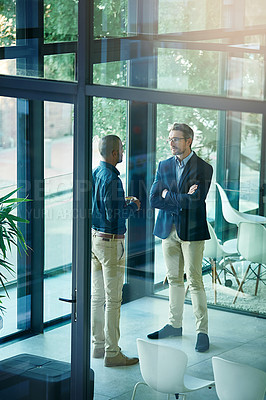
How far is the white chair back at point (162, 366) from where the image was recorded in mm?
3346

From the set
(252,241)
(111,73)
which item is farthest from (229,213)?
(111,73)

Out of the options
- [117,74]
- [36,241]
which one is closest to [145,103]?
[117,74]

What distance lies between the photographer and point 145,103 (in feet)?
11.1

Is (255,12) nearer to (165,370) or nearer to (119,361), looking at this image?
(165,370)

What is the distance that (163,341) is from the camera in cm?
341

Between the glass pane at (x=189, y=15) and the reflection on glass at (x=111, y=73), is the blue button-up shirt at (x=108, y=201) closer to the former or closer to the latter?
the reflection on glass at (x=111, y=73)

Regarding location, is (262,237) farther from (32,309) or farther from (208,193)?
(32,309)

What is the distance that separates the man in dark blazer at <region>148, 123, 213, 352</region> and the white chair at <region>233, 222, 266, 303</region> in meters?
0.20

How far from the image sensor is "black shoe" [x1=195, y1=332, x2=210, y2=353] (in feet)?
10.7

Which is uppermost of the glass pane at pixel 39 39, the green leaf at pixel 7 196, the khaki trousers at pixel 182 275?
the glass pane at pixel 39 39

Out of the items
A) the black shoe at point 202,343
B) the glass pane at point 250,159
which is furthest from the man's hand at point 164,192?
the black shoe at point 202,343

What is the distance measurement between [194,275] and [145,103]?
92cm

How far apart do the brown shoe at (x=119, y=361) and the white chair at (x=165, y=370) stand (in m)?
0.06

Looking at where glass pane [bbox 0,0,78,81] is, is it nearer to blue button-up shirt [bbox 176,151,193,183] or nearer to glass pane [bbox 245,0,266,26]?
blue button-up shirt [bbox 176,151,193,183]
